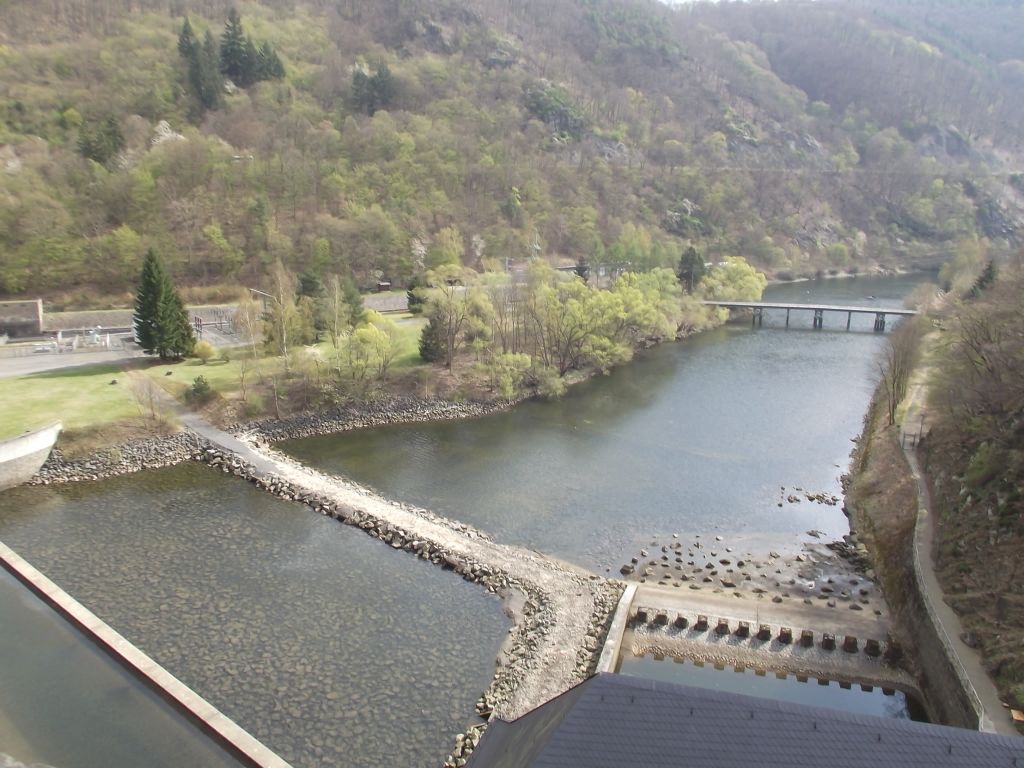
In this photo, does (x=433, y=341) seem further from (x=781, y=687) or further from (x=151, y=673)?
(x=781, y=687)

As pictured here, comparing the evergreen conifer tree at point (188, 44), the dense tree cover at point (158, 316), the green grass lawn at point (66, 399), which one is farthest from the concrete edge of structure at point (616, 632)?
the evergreen conifer tree at point (188, 44)

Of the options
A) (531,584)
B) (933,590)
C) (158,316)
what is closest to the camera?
(933,590)

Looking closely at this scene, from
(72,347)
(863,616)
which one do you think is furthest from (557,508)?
(72,347)

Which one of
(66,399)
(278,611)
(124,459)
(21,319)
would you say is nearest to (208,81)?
(21,319)

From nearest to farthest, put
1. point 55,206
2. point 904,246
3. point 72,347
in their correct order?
point 72,347 < point 55,206 < point 904,246

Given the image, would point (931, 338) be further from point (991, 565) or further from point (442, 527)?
point (442, 527)

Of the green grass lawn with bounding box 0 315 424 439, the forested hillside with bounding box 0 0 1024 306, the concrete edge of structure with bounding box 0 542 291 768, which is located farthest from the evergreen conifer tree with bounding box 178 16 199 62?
the concrete edge of structure with bounding box 0 542 291 768

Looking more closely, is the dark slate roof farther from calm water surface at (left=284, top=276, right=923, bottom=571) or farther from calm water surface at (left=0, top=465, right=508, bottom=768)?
calm water surface at (left=284, top=276, right=923, bottom=571)
